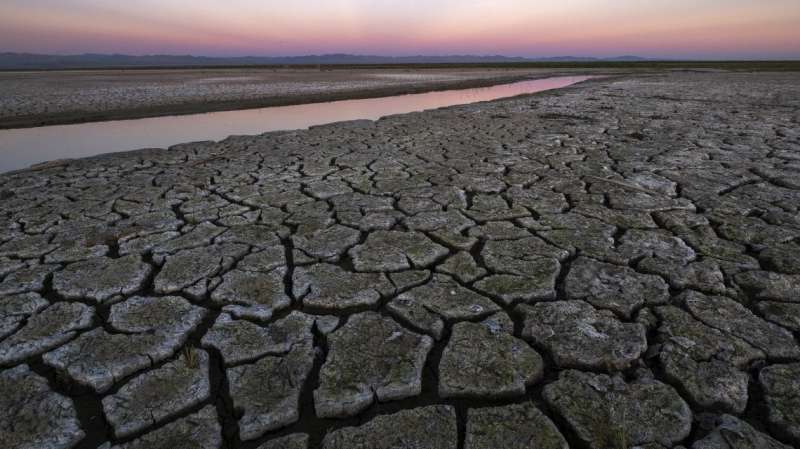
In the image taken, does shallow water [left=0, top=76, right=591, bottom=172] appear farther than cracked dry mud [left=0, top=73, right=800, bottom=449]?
Yes

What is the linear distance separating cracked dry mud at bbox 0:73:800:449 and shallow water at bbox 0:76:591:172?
2.57m

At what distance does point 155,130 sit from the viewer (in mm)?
8320

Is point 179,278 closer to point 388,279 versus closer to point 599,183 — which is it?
point 388,279

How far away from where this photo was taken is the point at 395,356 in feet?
5.61

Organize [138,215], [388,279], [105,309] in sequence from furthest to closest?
[138,215] < [388,279] < [105,309]

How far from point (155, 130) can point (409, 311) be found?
8235 millimetres

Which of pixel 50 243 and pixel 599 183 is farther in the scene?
pixel 599 183

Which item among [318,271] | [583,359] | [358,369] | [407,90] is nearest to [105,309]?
[318,271]

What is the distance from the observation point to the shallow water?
647 centimetres

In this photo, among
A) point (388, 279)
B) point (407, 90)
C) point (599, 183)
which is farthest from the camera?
point (407, 90)

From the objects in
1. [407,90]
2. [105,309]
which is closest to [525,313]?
[105,309]

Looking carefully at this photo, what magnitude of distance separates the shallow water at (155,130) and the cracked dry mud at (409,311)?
2575mm

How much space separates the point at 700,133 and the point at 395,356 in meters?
6.30

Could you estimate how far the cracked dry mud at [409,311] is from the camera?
4.63 feet
